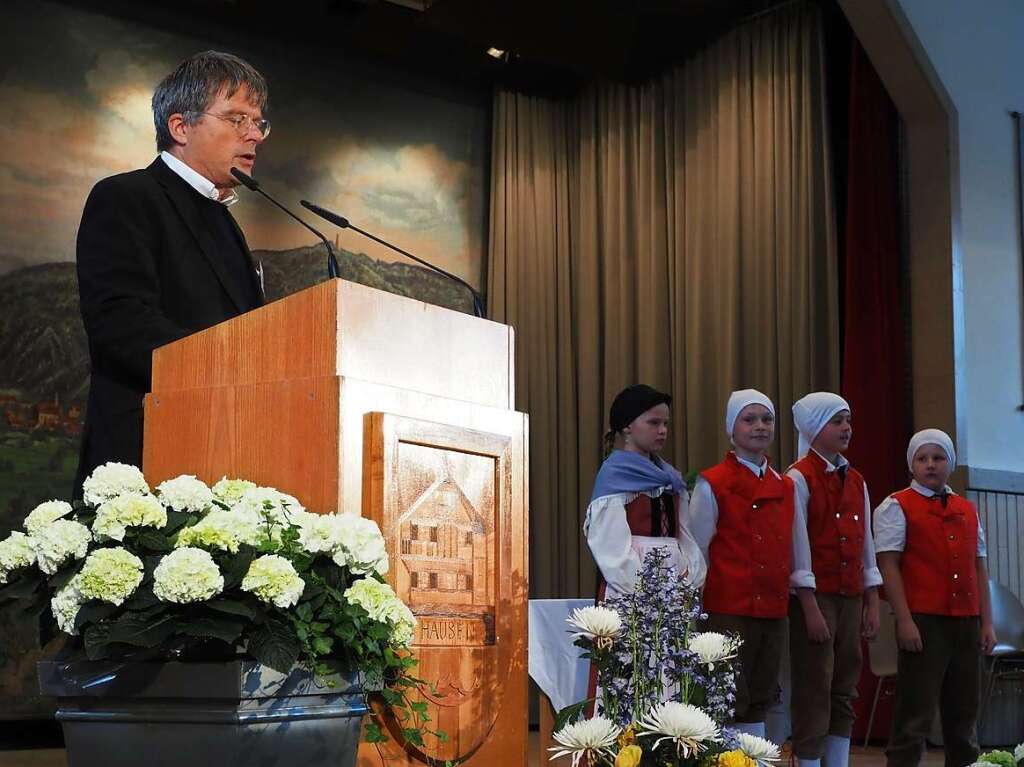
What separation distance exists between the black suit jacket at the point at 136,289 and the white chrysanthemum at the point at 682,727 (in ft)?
3.06

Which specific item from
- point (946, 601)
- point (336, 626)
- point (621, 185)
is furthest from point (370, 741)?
point (621, 185)

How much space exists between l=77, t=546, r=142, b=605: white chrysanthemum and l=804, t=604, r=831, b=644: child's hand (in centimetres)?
322

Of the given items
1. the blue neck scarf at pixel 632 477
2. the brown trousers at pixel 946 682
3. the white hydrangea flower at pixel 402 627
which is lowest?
the brown trousers at pixel 946 682

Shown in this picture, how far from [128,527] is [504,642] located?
2.15 feet

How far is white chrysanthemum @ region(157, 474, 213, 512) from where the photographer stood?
1.64 metres

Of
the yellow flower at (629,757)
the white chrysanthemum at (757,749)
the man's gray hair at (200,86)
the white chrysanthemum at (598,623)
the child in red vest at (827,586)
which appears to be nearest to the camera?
the yellow flower at (629,757)

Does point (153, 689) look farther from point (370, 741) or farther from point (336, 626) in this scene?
point (370, 741)

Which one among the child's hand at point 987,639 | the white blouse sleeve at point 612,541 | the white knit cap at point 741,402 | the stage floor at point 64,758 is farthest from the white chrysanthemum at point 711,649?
the stage floor at point 64,758

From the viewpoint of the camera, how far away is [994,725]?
20.5 feet

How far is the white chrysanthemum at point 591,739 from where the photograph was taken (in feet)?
6.24

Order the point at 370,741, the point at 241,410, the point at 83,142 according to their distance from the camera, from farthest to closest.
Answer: the point at 83,142, the point at 241,410, the point at 370,741

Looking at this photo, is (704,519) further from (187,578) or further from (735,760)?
(187,578)

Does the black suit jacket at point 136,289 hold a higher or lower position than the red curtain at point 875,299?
lower

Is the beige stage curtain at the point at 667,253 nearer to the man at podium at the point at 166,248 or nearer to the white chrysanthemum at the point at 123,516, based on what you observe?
the man at podium at the point at 166,248
